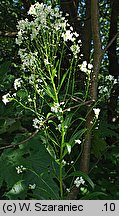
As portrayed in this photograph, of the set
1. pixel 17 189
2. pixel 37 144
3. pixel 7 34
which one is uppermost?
pixel 7 34

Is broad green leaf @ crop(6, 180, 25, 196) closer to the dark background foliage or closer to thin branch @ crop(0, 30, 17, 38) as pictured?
the dark background foliage

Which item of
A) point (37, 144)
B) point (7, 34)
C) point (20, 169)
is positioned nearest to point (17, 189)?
point (20, 169)

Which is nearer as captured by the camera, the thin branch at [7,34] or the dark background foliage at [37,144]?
the dark background foliage at [37,144]

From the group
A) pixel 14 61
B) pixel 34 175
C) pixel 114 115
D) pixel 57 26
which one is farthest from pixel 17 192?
pixel 14 61

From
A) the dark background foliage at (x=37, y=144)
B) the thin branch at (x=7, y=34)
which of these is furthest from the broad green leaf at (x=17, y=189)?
the thin branch at (x=7, y=34)

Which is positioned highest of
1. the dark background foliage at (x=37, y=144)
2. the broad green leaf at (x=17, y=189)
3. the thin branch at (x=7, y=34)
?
the thin branch at (x=7, y=34)

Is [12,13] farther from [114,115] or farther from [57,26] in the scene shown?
[57,26]

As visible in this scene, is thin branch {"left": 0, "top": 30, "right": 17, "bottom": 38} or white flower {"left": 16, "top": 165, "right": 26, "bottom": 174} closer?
white flower {"left": 16, "top": 165, "right": 26, "bottom": 174}

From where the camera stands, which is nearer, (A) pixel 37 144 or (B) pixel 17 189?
(B) pixel 17 189

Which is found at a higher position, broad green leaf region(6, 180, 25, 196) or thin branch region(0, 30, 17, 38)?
thin branch region(0, 30, 17, 38)

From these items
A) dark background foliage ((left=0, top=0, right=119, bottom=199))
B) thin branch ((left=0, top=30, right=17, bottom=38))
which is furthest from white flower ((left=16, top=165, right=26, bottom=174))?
thin branch ((left=0, top=30, right=17, bottom=38))

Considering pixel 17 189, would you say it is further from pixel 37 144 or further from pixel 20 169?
pixel 37 144

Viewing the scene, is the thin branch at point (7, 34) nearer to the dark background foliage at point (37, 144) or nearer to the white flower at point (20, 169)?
the dark background foliage at point (37, 144)

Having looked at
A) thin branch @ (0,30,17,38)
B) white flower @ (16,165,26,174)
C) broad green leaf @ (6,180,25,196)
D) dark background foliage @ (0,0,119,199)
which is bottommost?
broad green leaf @ (6,180,25,196)
